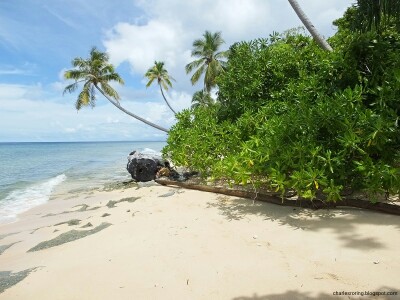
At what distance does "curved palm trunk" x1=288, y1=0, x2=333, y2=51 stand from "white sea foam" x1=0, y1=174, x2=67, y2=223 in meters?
12.5

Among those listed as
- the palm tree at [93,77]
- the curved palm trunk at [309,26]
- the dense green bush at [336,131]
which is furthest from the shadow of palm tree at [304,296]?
the palm tree at [93,77]

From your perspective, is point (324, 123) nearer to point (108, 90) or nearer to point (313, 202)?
point (313, 202)

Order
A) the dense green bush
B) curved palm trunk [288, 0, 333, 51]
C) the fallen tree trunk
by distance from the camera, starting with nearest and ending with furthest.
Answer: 1. the dense green bush
2. the fallen tree trunk
3. curved palm trunk [288, 0, 333, 51]

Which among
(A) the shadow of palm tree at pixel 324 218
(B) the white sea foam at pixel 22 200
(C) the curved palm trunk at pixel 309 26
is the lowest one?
(B) the white sea foam at pixel 22 200

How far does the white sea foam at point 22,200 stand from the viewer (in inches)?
424

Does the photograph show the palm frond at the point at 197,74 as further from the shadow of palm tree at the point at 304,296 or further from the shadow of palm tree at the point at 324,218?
the shadow of palm tree at the point at 304,296

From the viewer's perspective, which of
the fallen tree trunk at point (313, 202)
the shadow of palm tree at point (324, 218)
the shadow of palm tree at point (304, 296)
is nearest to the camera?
the shadow of palm tree at point (304, 296)

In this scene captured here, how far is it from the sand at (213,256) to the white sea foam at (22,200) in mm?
4083

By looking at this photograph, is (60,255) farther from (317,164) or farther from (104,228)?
(317,164)

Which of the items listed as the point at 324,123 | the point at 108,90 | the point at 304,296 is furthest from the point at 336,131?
the point at 108,90

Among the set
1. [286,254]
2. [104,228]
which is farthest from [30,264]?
[286,254]

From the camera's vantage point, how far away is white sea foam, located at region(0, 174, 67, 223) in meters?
10.8

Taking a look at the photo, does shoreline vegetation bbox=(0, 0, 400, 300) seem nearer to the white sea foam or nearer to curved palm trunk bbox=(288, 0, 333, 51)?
curved palm trunk bbox=(288, 0, 333, 51)

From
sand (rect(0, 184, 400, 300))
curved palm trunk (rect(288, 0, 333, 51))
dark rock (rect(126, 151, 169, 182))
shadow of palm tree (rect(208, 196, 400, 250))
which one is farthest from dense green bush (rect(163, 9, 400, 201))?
dark rock (rect(126, 151, 169, 182))
